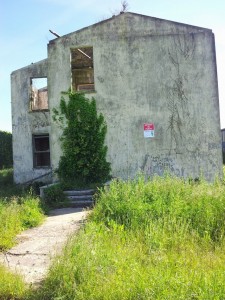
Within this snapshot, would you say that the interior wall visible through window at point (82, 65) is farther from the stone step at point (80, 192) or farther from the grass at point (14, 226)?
the grass at point (14, 226)

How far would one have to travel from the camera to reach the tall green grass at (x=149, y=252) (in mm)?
3975

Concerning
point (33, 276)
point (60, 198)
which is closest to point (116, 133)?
point (60, 198)

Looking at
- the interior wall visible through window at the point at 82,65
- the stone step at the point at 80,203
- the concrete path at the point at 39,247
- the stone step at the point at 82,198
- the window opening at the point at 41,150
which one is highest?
the interior wall visible through window at the point at 82,65

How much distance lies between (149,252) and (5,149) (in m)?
21.3

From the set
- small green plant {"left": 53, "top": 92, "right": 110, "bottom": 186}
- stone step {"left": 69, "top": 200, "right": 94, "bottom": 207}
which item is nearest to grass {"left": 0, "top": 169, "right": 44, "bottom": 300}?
stone step {"left": 69, "top": 200, "right": 94, "bottom": 207}

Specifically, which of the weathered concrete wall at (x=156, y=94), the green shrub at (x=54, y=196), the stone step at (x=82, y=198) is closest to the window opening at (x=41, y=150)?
the weathered concrete wall at (x=156, y=94)

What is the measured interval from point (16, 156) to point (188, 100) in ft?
30.7

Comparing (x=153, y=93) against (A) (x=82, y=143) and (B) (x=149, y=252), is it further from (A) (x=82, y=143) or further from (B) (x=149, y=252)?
(B) (x=149, y=252)

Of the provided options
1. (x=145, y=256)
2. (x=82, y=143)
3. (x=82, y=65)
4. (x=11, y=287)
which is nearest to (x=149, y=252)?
(x=145, y=256)

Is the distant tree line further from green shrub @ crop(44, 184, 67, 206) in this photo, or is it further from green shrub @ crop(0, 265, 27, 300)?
green shrub @ crop(0, 265, 27, 300)

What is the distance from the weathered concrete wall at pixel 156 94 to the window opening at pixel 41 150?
4.24 m

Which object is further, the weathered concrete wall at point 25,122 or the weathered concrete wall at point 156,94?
the weathered concrete wall at point 25,122

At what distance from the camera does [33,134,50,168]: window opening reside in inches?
727

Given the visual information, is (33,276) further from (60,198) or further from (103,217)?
(60,198)
